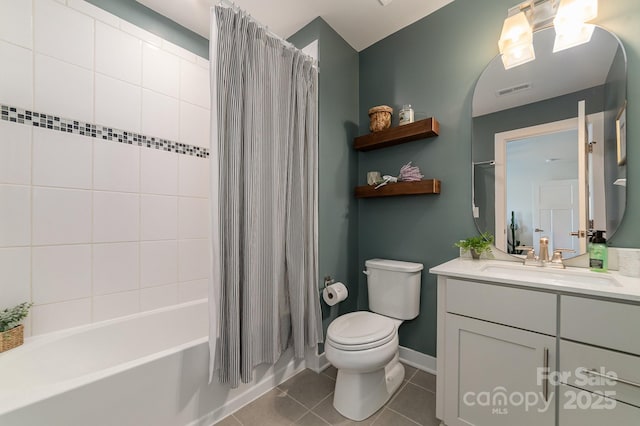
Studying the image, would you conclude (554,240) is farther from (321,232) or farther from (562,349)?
(321,232)

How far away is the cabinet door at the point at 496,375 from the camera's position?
96cm

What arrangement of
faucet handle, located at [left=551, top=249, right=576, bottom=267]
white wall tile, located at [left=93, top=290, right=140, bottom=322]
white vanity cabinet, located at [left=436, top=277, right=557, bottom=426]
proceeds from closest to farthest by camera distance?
white vanity cabinet, located at [left=436, top=277, right=557, bottom=426], faucet handle, located at [left=551, top=249, right=576, bottom=267], white wall tile, located at [left=93, top=290, right=140, bottom=322]

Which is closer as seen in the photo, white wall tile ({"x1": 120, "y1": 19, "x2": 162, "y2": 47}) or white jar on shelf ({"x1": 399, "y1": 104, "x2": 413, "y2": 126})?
white wall tile ({"x1": 120, "y1": 19, "x2": 162, "y2": 47})

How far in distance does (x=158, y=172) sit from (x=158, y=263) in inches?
24.6

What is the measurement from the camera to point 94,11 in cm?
138

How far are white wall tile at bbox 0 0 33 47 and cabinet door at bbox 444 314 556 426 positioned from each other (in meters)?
2.52

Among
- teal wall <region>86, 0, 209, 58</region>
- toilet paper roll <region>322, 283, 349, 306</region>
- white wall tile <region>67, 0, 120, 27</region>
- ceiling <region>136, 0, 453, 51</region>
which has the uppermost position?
ceiling <region>136, 0, 453, 51</region>

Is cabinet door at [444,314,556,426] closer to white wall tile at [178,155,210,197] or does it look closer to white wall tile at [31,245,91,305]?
white wall tile at [178,155,210,197]

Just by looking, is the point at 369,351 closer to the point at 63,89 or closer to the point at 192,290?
the point at 192,290

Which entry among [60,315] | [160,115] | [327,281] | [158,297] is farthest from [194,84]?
[327,281]

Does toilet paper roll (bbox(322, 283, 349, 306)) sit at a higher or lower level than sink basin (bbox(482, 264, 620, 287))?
lower

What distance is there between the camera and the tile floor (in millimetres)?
1277

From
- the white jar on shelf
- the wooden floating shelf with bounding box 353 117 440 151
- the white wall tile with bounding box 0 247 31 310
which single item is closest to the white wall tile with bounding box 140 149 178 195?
the white wall tile with bounding box 0 247 31 310

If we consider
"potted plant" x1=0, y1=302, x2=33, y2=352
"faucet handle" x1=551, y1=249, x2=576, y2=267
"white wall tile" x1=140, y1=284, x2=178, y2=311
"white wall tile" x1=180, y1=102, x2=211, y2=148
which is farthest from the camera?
"white wall tile" x1=180, y1=102, x2=211, y2=148
